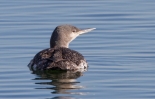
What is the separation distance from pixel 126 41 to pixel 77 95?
4.57 metres

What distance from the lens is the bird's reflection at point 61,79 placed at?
39.2 ft

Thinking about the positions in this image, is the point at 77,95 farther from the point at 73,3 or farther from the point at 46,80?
the point at 73,3

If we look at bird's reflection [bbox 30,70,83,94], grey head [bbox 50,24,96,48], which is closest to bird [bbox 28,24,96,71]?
bird's reflection [bbox 30,70,83,94]

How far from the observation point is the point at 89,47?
15.4 meters

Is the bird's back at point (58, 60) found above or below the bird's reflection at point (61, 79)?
above

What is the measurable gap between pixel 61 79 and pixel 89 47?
8.45 feet

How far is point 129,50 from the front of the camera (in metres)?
14.9

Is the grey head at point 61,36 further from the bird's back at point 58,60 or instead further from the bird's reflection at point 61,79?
the bird's reflection at point 61,79

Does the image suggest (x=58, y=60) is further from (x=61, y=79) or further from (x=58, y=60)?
(x=61, y=79)

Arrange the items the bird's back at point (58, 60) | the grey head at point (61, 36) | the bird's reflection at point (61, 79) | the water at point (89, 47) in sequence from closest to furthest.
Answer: the water at point (89, 47) → the bird's reflection at point (61, 79) → the bird's back at point (58, 60) → the grey head at point (61, 36)

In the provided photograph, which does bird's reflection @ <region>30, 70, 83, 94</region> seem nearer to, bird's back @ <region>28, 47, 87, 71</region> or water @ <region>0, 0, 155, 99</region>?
water @ <region>0, 0, 155, 99</region>

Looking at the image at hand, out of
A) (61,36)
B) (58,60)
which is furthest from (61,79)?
(61,36)

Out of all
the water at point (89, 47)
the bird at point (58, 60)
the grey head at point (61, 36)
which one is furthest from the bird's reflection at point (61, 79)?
the grey head at point (61, 36)

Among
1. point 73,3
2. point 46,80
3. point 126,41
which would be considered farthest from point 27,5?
point 46,80
